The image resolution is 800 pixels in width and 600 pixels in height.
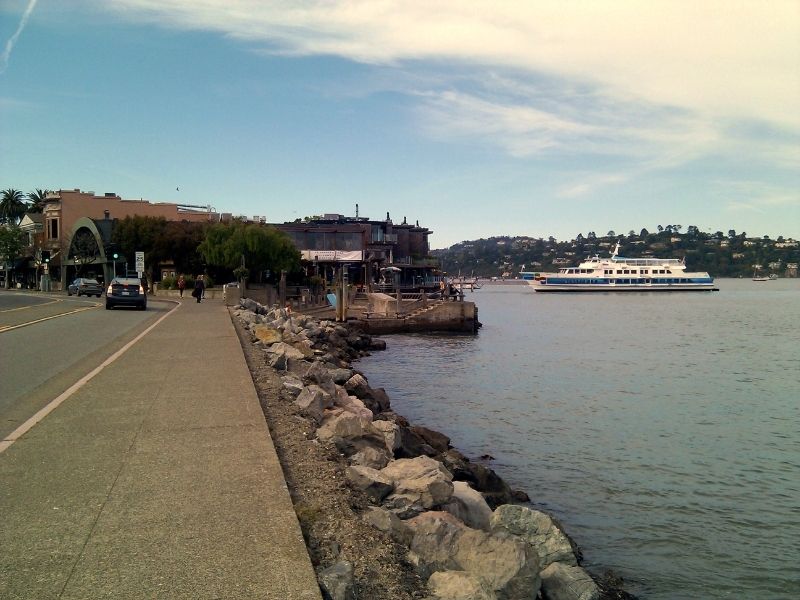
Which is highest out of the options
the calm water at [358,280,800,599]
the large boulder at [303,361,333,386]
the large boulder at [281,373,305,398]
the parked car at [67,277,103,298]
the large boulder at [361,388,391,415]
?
the parked car at [67,277,103,298]

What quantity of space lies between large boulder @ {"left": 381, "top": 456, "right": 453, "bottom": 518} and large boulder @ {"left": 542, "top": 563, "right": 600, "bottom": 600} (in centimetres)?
128

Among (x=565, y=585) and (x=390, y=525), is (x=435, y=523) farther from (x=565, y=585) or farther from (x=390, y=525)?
(x=565, y=585)

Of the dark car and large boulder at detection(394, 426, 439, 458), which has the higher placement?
the dark car

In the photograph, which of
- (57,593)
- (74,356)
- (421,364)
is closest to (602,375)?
(421,364)

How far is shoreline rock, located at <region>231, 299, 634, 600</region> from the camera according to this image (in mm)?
5551

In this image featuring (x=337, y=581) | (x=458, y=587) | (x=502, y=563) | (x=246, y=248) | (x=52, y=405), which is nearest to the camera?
(x=337, y=581)

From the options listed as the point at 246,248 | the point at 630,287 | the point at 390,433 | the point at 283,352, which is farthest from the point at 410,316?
the point at 630,287

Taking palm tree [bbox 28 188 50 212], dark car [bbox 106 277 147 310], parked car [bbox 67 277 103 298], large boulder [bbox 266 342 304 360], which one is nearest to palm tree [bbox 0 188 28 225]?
palm tree [bbox 28 188 50 212]

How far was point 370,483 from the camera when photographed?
779 cm

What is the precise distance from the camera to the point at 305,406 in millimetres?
11734

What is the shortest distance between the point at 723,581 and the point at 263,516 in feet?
21.2

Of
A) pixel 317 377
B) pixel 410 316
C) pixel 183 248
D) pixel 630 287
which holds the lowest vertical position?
pixel 410 316

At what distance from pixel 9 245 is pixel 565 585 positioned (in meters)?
94.1

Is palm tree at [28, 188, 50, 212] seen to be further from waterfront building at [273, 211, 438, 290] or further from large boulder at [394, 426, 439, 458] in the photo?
large boulder at [394, 426, 439, 458]
